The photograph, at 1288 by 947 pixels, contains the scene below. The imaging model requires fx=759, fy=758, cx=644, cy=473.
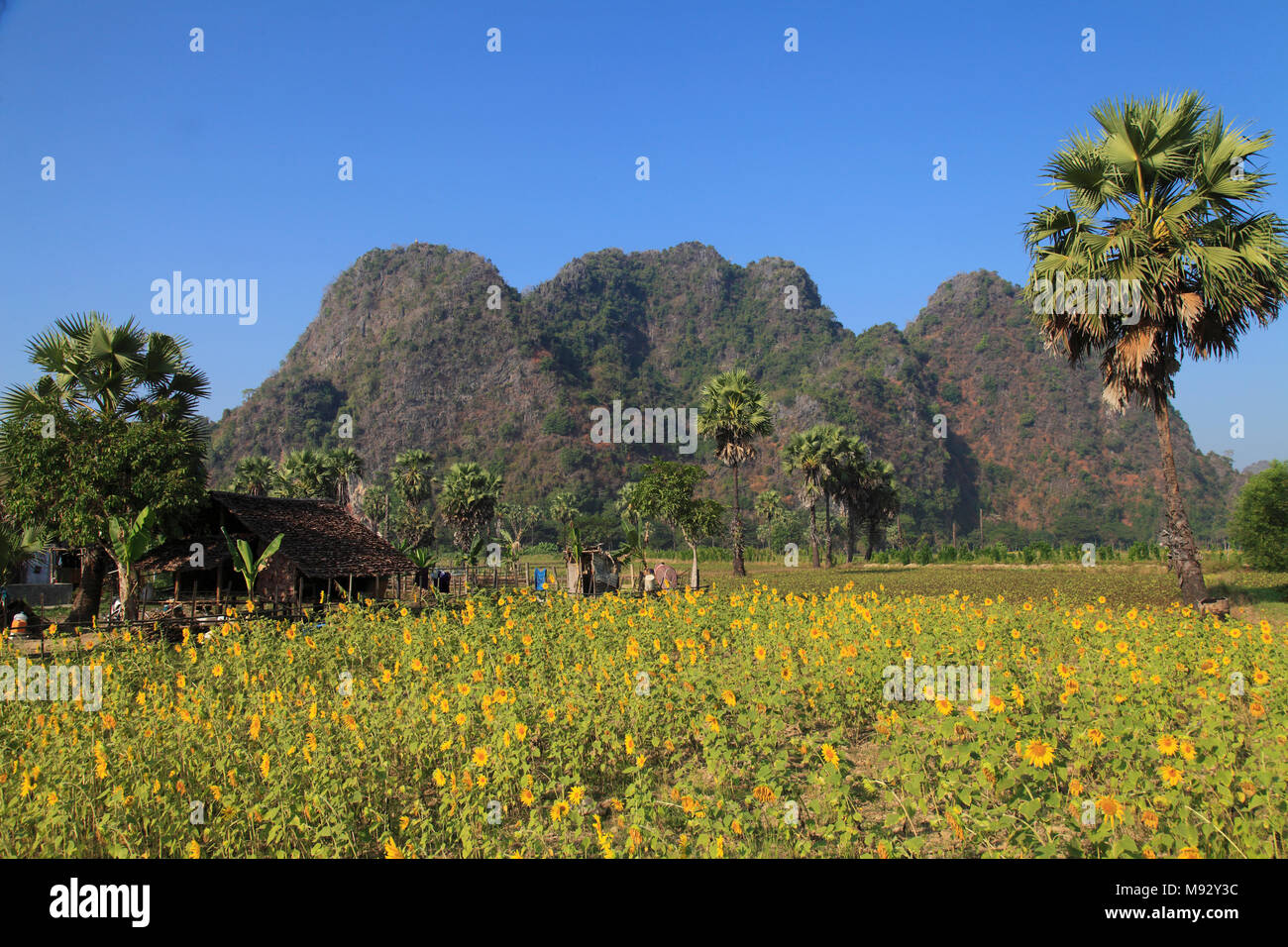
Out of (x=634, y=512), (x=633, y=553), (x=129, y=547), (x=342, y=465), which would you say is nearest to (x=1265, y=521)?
(x=633, y=553)

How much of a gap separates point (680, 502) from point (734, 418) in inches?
235

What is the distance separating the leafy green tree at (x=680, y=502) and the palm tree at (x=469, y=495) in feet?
62.5

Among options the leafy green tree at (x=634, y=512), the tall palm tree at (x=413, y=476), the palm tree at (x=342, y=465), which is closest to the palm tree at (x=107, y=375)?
the leafy green tree at (x=634, y=512)

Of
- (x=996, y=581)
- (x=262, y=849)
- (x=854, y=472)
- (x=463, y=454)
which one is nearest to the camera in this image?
(x=262, y=849)

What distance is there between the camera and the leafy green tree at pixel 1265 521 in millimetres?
24094

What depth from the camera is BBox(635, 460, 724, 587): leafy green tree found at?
3859 centimetres

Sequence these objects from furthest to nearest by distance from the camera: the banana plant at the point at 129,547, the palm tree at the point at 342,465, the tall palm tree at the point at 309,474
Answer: the palm tree at the point at 342,465
the tall palm tree at the point at 309,474
the banana plant at the point at 129,547

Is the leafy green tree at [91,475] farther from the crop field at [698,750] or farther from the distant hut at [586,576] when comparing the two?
the crop field at [698,750]

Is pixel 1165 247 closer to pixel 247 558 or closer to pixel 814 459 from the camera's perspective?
pixel 247 558

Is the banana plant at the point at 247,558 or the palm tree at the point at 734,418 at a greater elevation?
the palm tree at the point at 734,418
